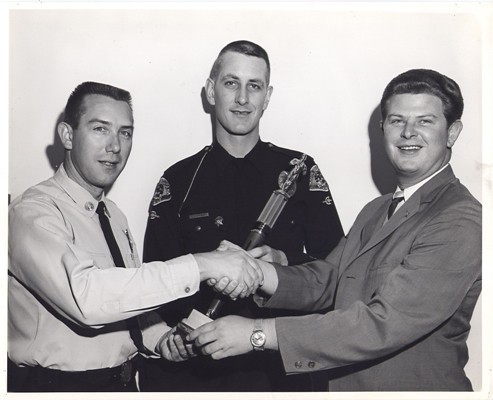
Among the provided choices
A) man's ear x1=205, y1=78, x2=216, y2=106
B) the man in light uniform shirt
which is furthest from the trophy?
man's ear x1=205, y1=78, x2=216, y2=106

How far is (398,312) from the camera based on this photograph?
1.90 meters

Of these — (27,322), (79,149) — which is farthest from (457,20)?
(27,322)

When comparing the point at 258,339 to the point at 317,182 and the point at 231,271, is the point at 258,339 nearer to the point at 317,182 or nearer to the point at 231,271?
the point at 231,271

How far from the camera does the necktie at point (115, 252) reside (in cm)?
223

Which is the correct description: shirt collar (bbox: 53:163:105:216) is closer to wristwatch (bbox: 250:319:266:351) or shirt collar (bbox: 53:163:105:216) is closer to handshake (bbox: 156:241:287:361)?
handshake (bbox: 156:241:287:361)

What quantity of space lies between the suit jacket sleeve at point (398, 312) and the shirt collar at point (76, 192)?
811mm

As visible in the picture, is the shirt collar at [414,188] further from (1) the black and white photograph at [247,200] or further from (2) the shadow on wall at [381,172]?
(2) the shadow on wall at [381,172]

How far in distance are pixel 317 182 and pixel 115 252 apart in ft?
2.97

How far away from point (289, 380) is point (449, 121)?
1.17m

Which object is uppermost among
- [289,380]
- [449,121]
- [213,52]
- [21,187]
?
[213,52]

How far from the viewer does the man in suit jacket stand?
191cm

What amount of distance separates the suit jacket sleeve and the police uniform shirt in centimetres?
61

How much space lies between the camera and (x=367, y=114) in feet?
9.12

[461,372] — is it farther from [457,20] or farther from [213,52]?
[213,52]
